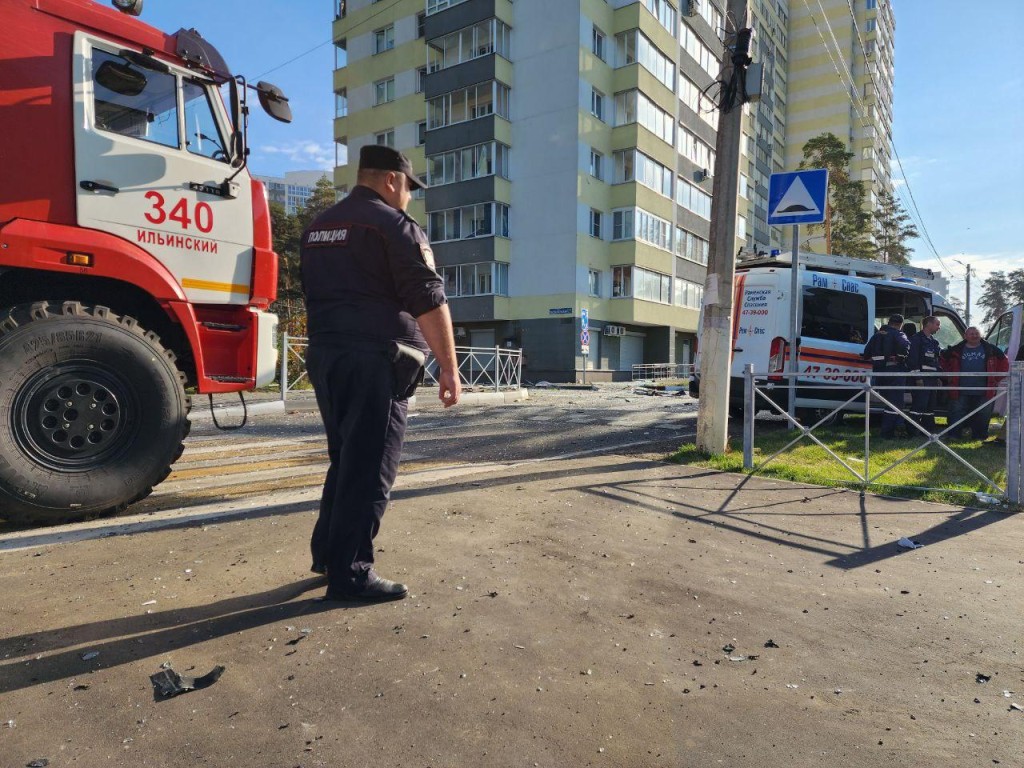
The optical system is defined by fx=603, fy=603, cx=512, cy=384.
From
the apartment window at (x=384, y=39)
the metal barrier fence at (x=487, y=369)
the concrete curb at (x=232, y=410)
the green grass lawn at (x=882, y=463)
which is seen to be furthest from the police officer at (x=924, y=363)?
the apartment window at (x=384, y=39)

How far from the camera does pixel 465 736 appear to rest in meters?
1.84

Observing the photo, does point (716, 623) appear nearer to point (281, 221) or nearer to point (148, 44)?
point (148, 44)

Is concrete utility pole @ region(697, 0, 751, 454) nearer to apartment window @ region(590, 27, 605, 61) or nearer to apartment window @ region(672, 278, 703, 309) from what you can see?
apartment window @ region(590, 27, 605, 61)

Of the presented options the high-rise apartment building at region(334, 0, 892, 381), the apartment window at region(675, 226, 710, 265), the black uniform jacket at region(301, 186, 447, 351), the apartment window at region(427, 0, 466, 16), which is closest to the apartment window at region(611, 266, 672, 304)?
the high-rise apartment building at region(334, 0, 892, 381)

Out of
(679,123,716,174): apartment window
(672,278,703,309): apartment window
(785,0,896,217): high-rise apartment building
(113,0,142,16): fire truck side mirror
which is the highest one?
(785,0,896,217): high-rise apartment building

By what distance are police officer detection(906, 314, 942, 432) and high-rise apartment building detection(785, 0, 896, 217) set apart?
5740 cm

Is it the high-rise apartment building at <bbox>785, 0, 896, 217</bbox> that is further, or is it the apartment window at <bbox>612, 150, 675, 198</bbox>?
the high-rise apartment building at <bbox>785, 0, 896, 217</bbox>

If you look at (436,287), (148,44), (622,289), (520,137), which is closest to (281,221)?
(520,137)

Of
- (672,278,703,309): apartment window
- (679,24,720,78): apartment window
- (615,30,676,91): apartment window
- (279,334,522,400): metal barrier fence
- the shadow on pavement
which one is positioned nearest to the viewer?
the shadow on pavement

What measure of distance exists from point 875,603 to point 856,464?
409 cm

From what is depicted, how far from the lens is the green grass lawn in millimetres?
5527

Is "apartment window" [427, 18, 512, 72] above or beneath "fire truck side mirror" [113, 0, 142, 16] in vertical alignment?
above

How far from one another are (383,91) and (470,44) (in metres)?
6.94

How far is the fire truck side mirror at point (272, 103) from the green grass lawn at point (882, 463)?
5.04 metres
